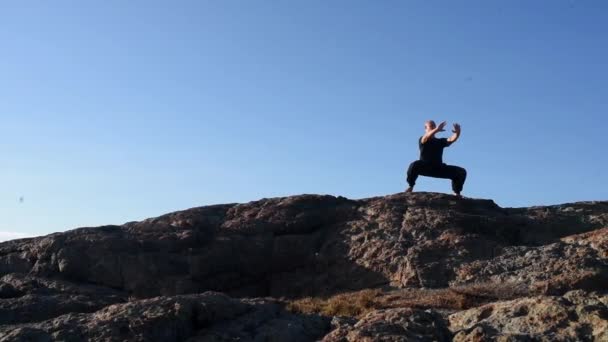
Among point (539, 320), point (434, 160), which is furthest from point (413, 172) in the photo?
point (539, 320)

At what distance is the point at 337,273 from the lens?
44.4 feet

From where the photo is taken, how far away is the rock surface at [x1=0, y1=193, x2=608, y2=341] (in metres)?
9.10

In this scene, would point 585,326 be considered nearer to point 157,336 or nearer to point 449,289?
point 449,289

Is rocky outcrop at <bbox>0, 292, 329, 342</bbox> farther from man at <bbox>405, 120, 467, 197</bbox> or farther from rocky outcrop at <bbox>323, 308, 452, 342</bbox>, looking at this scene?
man at <bbox>405, 120, 467, 197</bbox>

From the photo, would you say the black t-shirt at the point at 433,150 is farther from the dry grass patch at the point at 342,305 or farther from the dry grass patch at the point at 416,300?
the dry grass patch at the point at 342,305

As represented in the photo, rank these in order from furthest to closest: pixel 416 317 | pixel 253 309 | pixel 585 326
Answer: pixel 253 309
pixel 416 317
pixel 585 326

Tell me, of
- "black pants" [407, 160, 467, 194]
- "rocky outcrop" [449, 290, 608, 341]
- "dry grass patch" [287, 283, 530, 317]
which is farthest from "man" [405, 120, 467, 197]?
"rocky outcrop" [449, 290, 608, 341]

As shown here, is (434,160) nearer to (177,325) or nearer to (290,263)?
(290,263)

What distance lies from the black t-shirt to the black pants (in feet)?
0.34

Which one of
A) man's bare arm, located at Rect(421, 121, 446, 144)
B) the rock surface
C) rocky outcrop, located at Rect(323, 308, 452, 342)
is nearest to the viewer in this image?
rocky outcrop, located at Rect(323, 308, 452, 342)

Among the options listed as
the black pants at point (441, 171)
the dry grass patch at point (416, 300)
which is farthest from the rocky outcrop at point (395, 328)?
the black pants at point (441, 171)

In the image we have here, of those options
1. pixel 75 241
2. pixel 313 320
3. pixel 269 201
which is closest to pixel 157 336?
pixel 313 320

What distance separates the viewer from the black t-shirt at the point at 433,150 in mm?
15422

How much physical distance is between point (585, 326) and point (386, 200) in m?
7.34
